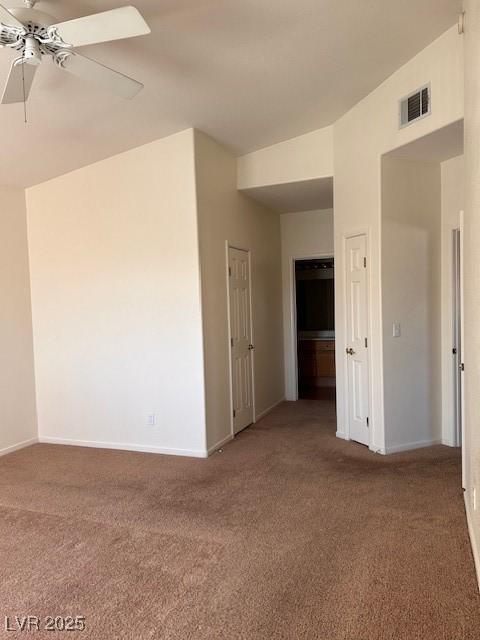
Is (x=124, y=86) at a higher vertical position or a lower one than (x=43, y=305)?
higher

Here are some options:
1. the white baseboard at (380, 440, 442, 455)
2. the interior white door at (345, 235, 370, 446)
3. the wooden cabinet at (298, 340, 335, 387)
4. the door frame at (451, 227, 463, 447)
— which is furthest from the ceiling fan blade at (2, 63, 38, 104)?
the wooden cabinet at (298, 340, 335, 387)

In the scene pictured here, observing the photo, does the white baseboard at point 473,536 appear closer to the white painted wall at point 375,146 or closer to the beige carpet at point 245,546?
the beige carpet at point 245,546

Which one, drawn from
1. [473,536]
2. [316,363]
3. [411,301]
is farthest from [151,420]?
[316,363]

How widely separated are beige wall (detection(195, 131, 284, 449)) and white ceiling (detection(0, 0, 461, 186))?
1.46ft

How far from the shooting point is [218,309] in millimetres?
4688

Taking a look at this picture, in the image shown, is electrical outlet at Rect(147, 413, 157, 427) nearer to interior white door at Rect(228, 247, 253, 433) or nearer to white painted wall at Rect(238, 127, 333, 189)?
interior white door at Rect(228, 247, 253, 433)

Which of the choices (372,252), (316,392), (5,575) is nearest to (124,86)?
(372,252)

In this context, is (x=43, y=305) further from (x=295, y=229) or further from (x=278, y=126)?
(x=295, y=229)

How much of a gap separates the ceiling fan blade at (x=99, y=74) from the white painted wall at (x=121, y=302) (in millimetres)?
1581

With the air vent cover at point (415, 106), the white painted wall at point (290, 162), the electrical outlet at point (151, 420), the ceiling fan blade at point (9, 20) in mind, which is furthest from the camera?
the white painted wall at point (290, 162)

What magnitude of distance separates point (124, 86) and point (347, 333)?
3.00m

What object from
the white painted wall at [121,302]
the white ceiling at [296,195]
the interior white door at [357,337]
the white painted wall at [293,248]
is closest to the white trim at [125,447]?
the white painted wall at [121,302]

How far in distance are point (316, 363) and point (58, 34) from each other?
646cm

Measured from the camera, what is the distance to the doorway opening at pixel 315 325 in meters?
7.82
